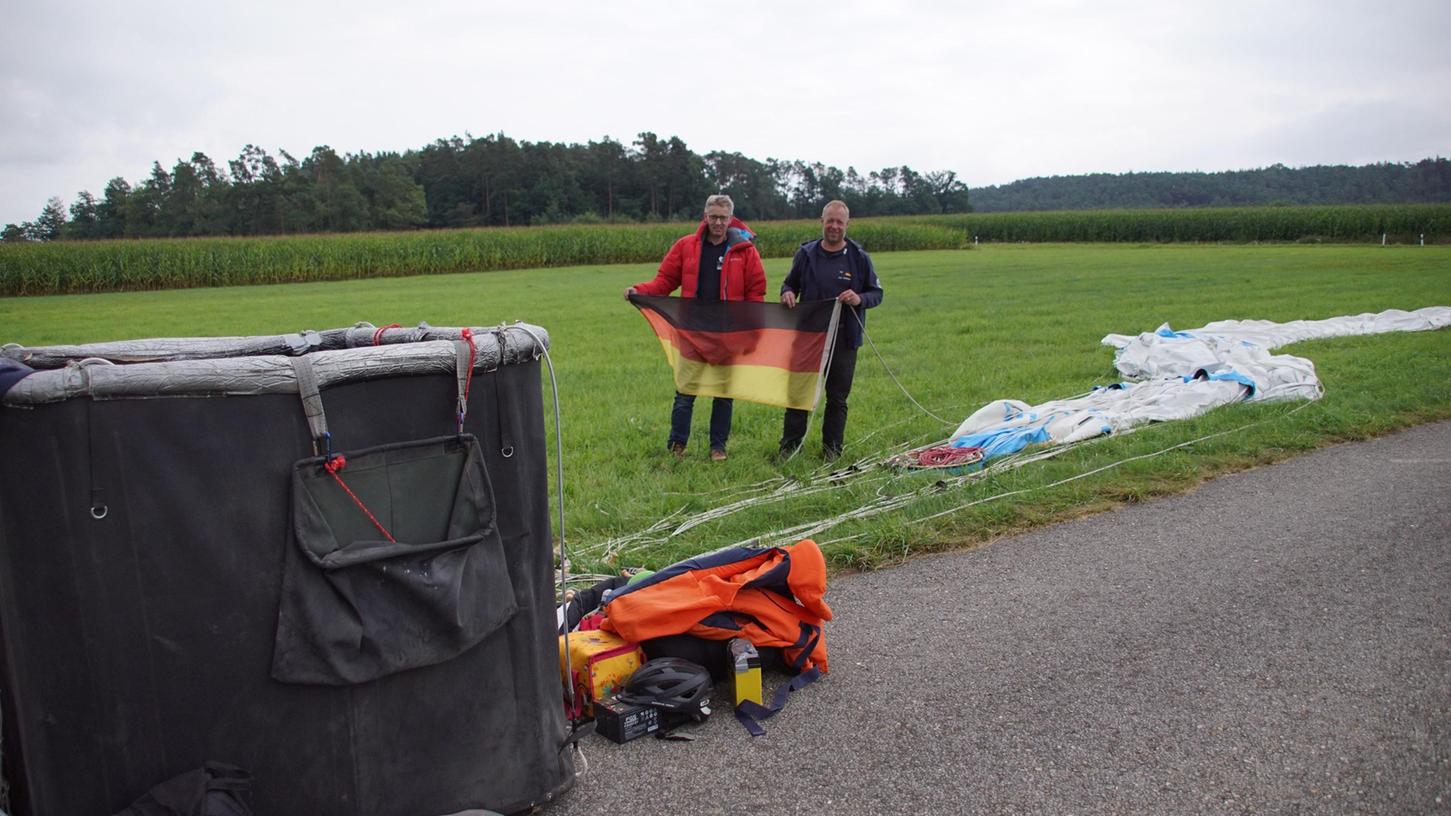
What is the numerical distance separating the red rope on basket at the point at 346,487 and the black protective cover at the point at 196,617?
58 millimetres

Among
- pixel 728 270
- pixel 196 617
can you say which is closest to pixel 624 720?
pixel 196 617

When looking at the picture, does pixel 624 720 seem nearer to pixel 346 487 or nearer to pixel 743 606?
pixel 743 606

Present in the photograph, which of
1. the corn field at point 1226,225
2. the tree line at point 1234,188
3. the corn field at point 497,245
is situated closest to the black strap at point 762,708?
the corn field at point 497,245

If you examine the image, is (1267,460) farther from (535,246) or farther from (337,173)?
(337,173)

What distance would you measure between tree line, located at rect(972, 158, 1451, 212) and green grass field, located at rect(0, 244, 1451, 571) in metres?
102

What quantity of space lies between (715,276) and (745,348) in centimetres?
65

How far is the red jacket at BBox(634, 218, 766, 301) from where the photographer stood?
27.8 ft

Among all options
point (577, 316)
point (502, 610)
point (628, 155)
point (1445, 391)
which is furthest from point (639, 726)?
point (628, 155)

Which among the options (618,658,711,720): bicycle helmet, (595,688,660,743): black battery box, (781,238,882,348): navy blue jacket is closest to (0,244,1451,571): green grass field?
(781,238,882,348): navy blue jacket

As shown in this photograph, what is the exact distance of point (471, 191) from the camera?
100188 millimetres

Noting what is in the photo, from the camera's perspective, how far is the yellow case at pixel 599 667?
397 cm

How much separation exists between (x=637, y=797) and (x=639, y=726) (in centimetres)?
42

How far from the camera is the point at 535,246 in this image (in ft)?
159

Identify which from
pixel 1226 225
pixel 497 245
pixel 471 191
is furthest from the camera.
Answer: pixel 471 191
